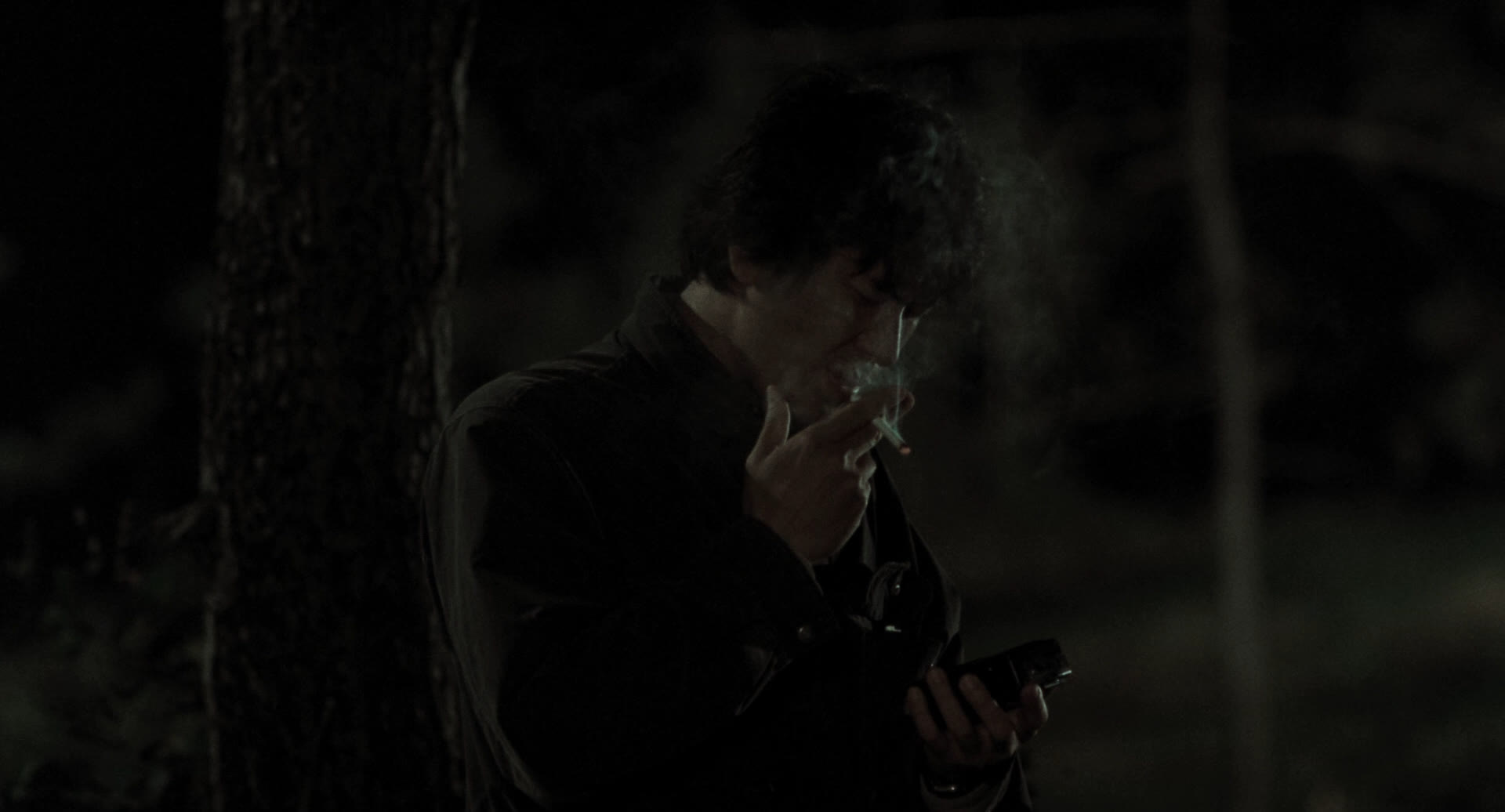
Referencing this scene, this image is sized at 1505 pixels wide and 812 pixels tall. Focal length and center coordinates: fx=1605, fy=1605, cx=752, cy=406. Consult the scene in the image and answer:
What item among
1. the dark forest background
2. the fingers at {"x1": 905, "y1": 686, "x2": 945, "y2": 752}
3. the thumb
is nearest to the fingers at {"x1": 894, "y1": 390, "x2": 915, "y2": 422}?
the thumb

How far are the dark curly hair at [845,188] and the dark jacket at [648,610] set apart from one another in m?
0.16

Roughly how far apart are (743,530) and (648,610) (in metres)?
0.14

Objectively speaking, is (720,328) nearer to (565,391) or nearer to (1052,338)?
(565,391)

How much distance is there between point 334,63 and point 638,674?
78.6 inches

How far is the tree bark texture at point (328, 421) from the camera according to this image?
3.30m

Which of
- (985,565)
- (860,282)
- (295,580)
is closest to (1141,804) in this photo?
(985,565)

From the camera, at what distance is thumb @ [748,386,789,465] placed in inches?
73.7

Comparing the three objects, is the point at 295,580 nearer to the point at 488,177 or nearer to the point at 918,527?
the point at 918,527

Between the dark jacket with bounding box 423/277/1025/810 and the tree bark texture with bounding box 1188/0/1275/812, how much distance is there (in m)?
6.53

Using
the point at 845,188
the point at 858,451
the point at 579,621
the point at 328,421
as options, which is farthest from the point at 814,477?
the point at 328,421

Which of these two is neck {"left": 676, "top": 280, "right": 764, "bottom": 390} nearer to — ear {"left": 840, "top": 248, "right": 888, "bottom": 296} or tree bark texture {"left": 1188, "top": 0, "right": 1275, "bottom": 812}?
ear {"left": 840, "top": 248, "right": 888, "bottom": 296}

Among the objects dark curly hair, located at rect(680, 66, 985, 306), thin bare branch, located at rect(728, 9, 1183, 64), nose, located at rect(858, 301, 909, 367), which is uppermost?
thin bare branch, located at rect(728, 9, 1183, 64)

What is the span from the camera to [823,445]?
1829 mm

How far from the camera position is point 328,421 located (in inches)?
130
